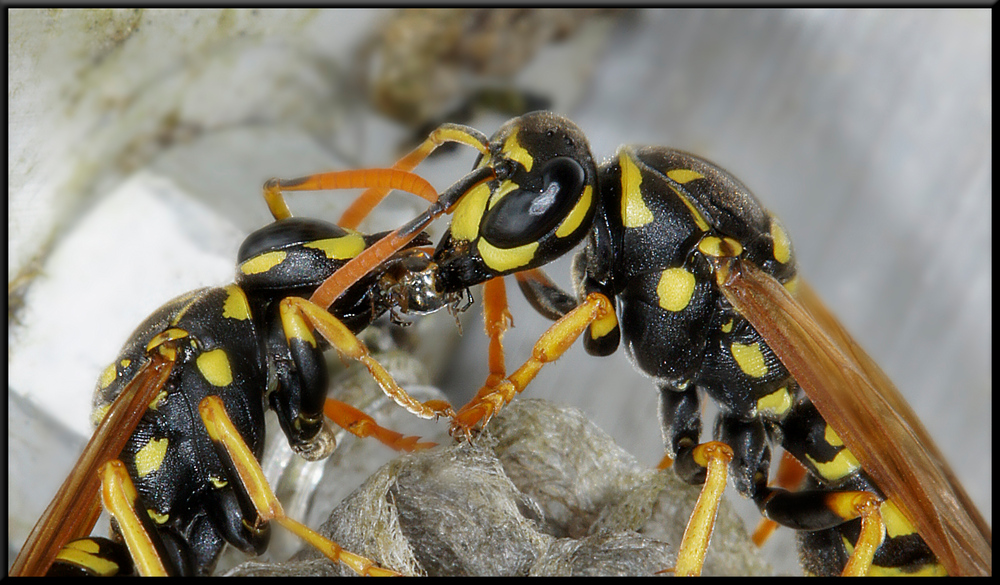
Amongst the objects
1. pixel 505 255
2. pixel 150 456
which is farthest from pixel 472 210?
pixel 150 456

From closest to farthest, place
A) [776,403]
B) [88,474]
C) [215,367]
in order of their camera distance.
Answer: [88,474]
[215,367]
[776,403]

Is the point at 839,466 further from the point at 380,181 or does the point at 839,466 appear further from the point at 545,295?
the point at 380,181

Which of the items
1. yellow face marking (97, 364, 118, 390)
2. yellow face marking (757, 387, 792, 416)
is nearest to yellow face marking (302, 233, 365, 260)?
yellow face marking (97, 364, 118, 390)

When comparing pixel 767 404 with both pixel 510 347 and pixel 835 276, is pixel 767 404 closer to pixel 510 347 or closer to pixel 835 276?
pixel 510 347

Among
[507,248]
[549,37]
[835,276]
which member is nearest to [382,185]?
[507,248]

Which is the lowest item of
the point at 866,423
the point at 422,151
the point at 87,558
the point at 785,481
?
the point at 785,481
